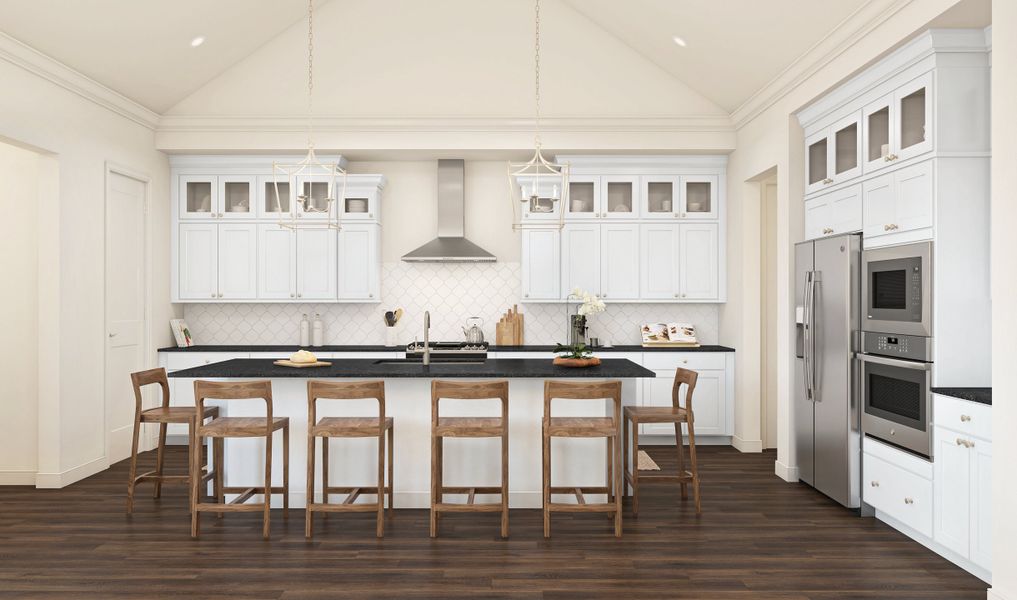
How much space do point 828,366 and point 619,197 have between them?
2857 mm

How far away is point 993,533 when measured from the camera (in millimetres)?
3002

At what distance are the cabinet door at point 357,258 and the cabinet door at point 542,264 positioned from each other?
157 cm

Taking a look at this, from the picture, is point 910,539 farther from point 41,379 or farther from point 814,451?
point 41,379

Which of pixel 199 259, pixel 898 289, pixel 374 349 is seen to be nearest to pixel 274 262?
pixel 199 259

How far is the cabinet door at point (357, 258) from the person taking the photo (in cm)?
663

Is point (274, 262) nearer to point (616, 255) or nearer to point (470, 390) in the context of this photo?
point (616, 255)

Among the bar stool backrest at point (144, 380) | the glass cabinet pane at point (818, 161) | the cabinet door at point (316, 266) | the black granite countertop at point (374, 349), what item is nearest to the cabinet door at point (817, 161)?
the glass cabinet pane at point (818, 161)

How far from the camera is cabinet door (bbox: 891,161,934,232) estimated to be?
3635mm

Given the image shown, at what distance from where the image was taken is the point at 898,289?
12.7ft

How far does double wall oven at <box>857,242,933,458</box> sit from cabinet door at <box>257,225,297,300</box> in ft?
16.9

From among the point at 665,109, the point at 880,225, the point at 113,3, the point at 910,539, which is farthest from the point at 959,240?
the point at 113,3

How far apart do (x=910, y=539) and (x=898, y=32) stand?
2998mm

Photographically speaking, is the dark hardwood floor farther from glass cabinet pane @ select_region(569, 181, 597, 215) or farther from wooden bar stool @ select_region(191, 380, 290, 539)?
glass cabinet pane @ select_region(569, 181, 597, 215)

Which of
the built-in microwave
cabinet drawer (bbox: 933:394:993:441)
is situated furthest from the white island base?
cabinet drawer (bbox: 933:394:993:441)
